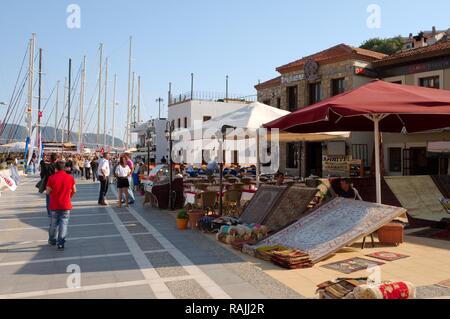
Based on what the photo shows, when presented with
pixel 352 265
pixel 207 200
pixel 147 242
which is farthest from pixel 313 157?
pixel 352 265

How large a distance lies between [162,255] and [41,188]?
13.7ft

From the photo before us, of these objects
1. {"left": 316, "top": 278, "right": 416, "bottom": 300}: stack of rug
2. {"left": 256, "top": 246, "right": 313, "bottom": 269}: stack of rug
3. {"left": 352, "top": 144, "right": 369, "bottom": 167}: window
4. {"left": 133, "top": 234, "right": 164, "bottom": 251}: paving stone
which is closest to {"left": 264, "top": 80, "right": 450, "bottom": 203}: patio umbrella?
{"left": 256, "top": 246, "right": 313, "bottom": 269}: stack of rug

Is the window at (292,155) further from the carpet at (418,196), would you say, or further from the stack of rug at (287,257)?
the stack of rug at (287,257)

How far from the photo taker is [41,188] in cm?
941

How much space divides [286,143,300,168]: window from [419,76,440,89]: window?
7610 millimetres

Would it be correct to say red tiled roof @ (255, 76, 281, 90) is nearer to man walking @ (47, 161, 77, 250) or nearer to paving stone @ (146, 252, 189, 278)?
man walking @ (47, 161, 77, 250)

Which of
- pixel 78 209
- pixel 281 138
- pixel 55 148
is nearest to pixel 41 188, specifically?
pixel 78 209

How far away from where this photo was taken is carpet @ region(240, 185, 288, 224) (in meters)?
8.94

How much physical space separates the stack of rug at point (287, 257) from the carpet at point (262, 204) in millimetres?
2161

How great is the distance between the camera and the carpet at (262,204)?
894cm

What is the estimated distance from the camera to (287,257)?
6090mm

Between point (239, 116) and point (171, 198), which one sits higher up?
point (239, 116)

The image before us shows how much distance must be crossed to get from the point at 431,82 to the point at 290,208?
13.9 meters
